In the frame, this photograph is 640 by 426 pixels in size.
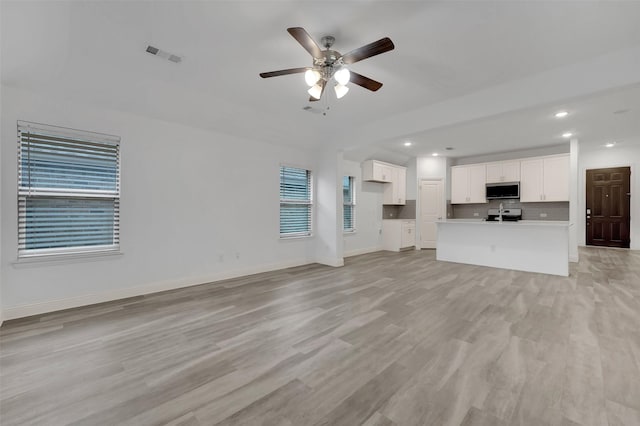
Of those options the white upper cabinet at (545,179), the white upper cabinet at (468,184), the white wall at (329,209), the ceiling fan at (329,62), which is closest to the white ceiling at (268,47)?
the ceiling fan at (329,62)

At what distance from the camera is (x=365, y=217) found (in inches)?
303

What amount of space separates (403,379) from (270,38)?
317cm

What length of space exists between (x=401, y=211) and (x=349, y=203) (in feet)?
8.08

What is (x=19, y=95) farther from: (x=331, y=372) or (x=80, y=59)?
(x=331, y=372)

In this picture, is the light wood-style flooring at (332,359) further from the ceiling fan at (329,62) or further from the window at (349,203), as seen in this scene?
the window at (349,203)

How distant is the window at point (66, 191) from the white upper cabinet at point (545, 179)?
29.6 ft

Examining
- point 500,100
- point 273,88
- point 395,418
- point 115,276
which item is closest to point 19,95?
point 115,276

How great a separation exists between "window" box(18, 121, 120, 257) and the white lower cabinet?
6573mm

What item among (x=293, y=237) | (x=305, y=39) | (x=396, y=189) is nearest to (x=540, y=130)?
(x=396, y=189)

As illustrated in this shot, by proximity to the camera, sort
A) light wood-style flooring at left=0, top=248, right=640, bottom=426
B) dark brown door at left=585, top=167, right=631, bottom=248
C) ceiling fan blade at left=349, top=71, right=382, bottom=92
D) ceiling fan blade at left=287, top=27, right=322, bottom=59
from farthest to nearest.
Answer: dark brown door at left=585, top=167, right=631, bottom=248 → ceiling fan blade at left=349, top=71, right=382, bottom=92 → ceiling fan blade at left=287, top=27, right=322, bottom=59 → light wood-style flooring at left=0, top=248, right=640, bottom=426

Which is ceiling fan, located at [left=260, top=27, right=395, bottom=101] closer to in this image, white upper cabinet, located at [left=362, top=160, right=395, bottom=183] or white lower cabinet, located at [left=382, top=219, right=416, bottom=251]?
white upper cabinet, located at [left=362, top=160, right=395, bottom=183]

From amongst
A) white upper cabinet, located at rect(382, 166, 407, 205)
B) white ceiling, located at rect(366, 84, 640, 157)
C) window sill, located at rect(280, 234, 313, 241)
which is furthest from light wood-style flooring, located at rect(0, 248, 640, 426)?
white upper cabinet, located at rect(382, 166, 407, 205)

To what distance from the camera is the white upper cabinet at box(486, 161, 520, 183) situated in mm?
7517

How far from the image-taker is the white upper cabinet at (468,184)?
26.6 ft
